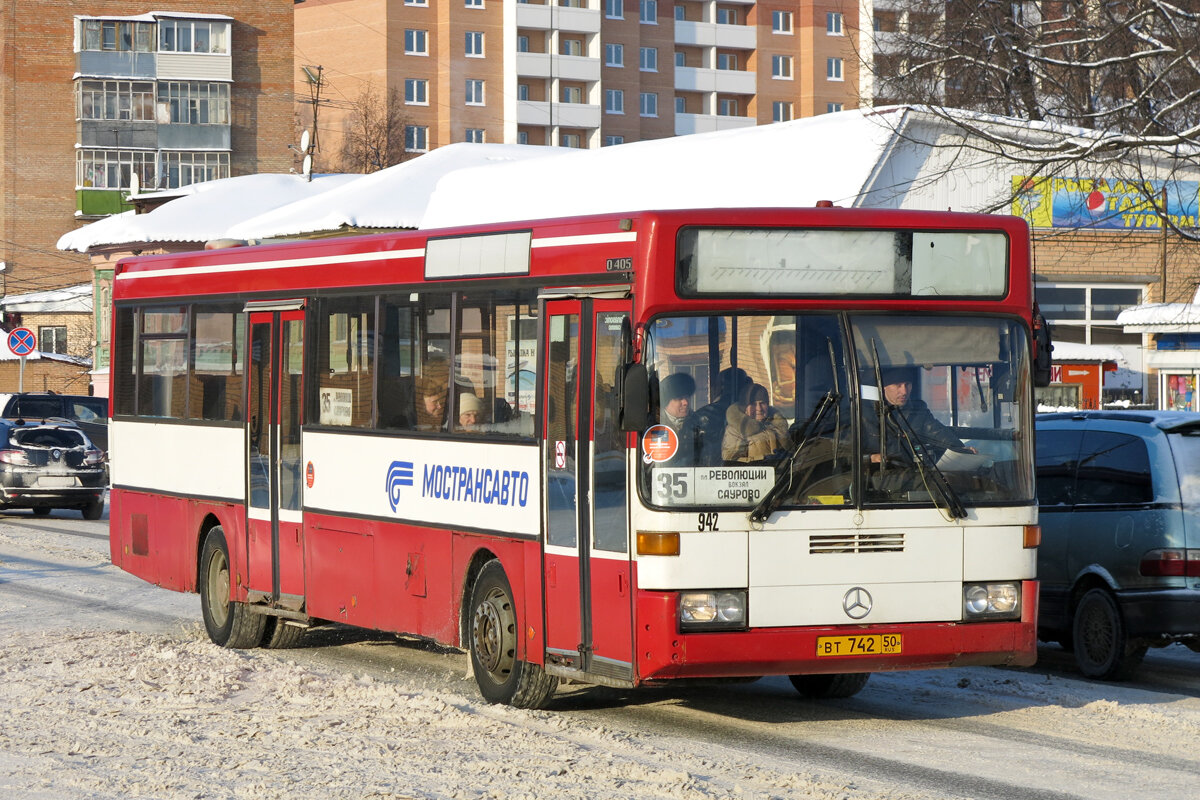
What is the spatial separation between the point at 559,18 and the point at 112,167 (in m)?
27.6

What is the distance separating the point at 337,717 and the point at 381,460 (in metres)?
2.40

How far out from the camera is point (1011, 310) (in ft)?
32.6

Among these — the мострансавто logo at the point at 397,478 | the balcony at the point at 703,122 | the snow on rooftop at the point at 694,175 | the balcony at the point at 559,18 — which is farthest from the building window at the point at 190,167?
the мострансавто logo at the point at 397,478

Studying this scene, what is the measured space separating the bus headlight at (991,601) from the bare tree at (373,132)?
9065cm

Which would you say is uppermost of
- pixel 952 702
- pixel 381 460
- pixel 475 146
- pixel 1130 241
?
pixel 475 146

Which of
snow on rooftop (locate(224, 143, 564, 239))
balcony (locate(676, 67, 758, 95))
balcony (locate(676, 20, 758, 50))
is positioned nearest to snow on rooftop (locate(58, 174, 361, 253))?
snow on rooftop (locate(224, 143, 564, 239))

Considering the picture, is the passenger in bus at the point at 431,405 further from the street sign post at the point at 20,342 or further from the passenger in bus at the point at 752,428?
the street sign post at the point at 20,342

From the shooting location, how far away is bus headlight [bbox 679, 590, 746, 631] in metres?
9.19

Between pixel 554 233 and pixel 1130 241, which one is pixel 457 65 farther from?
pixel 554 233

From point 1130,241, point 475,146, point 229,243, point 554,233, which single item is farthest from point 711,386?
point 475,146

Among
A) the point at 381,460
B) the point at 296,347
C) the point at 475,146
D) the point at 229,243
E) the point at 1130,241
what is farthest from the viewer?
the point at 475,146

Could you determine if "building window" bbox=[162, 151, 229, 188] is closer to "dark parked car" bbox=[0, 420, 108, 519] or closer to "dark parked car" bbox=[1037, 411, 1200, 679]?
"dark parked car" bbox=[0, 420, 108, 519]

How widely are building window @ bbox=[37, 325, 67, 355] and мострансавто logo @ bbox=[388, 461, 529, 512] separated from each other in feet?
236

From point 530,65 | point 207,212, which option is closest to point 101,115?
point 530,65
